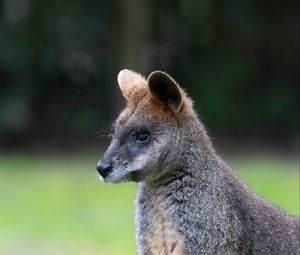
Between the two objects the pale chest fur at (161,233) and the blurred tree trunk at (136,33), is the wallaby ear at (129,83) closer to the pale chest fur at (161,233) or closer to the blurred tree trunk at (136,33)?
the pale chest fur at (161,233)

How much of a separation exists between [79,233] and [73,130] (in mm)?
9456

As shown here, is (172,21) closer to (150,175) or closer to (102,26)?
(102,26)

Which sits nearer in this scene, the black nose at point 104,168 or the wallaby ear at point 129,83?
the black nose at point 104,168

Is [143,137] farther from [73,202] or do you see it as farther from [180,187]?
[73,202]

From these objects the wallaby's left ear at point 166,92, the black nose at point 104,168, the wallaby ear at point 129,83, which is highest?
the wallaby's left ear at point 166,92

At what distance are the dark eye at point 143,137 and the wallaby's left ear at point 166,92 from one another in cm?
28

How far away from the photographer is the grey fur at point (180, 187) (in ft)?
24.4

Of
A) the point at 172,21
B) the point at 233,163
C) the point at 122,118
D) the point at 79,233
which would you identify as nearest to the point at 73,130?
the point at 172,21

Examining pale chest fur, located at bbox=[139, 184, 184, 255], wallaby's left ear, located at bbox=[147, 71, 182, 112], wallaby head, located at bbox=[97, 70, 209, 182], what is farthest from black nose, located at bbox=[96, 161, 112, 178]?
wallaby's left ear, located at bbox=[147, 71, 182, 112]

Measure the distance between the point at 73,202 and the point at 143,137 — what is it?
28.4 ft

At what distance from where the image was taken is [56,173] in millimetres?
18781

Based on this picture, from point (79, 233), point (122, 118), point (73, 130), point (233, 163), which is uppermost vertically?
point (122, 118)

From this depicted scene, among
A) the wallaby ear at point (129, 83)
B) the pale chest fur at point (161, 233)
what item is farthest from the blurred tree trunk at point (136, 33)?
the pale chest fur at point (161, 233)

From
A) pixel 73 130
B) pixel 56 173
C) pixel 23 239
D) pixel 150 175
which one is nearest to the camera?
pixel 150 175
